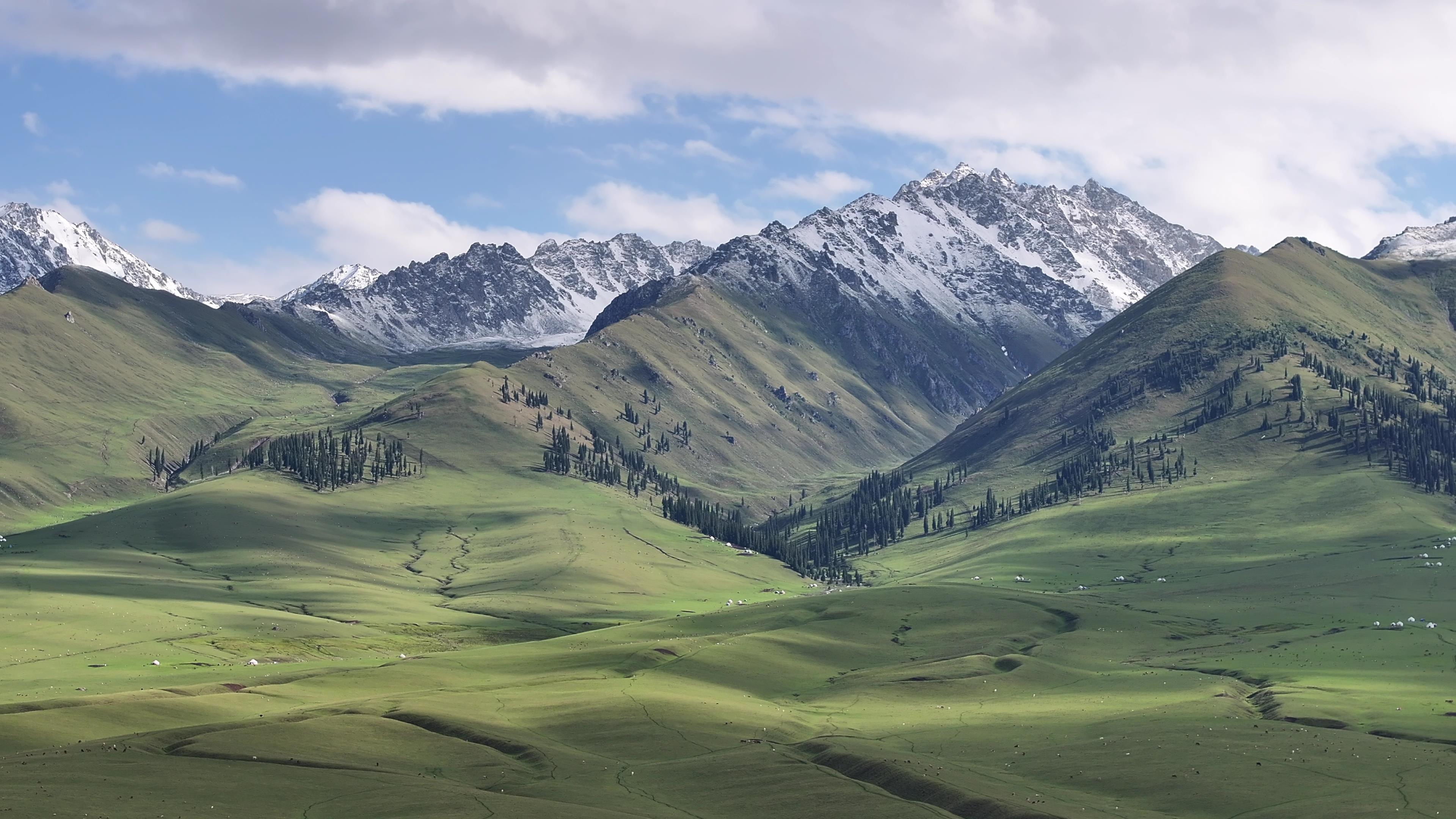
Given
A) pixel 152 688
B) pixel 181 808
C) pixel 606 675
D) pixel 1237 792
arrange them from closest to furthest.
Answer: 1. pixel 181 808
2. pixel 1237 792
3. pixel 152 688
4. pixel 606 675

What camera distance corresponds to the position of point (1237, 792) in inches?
4626

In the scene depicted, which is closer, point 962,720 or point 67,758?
point 67,758

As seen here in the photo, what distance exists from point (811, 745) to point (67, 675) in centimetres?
10662

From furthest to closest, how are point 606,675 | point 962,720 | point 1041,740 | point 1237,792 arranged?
point 606,675 < point 962,720 < point 1041,740 < point 1237,792

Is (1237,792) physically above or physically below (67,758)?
below

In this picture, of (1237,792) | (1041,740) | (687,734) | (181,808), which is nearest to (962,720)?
(1041,740)

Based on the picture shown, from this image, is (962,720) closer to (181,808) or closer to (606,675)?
(606,675)

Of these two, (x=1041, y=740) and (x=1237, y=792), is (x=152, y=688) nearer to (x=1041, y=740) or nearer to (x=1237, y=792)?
(x=1041, y=740)

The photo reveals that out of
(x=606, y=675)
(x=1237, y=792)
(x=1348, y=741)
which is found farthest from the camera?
(x=606, y=675)

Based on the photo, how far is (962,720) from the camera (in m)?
159

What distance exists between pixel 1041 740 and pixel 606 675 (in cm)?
6614

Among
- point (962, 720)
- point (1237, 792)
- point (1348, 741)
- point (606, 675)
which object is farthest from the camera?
point (606, 675)

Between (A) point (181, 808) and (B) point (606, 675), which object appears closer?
(A) point (181, 808)

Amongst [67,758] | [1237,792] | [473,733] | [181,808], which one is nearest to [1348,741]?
[1237,792]
